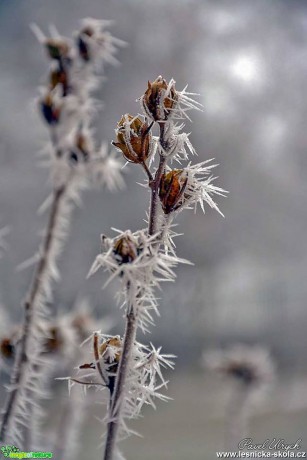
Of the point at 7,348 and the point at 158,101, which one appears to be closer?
the point at 158,101

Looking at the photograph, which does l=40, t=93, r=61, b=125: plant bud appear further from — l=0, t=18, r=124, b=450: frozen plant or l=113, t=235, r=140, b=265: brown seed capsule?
l=113, t=235, r=140, b=265: brown seed capsule

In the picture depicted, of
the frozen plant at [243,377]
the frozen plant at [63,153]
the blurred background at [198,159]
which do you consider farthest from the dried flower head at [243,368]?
the blurred background at [198,159]

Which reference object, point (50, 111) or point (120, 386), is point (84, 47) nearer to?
point (50, 111)

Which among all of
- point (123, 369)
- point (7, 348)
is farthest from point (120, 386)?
point (7, 348)

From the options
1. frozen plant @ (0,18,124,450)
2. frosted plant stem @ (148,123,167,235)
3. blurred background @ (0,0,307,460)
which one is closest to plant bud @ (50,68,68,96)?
frozen plant @ (0,18,124,450)

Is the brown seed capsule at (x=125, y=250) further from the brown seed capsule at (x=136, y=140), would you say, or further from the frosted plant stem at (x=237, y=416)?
the frosted plant stem at (x=237, y=416)

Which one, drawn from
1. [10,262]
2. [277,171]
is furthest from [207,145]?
[10,262]
